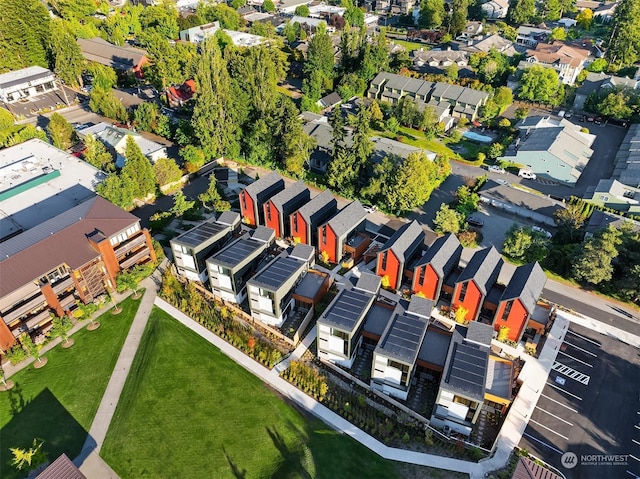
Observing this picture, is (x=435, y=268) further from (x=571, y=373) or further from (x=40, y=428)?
(x=40, y=428)

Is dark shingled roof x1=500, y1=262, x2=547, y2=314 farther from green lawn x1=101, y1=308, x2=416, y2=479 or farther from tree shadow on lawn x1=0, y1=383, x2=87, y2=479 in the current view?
tree shadow on lawn x1=0, y1=383, x2=87, y2=479

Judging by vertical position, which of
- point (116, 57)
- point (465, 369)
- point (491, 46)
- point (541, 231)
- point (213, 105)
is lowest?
point (541, 231)

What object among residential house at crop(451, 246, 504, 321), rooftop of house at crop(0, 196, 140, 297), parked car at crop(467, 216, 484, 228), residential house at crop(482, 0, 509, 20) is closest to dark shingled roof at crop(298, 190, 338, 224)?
residential house at crop(451, 246, 504, 321)

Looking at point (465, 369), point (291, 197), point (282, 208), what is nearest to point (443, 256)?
point (465, 369)

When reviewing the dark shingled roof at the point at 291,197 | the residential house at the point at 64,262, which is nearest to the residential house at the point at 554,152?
the dark shingled roof at the point at 291,197

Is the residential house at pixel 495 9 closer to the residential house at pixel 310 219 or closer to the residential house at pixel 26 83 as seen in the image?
the residential house at pixel 310 219

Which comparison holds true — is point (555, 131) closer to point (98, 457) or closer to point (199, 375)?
point (199, 375)
